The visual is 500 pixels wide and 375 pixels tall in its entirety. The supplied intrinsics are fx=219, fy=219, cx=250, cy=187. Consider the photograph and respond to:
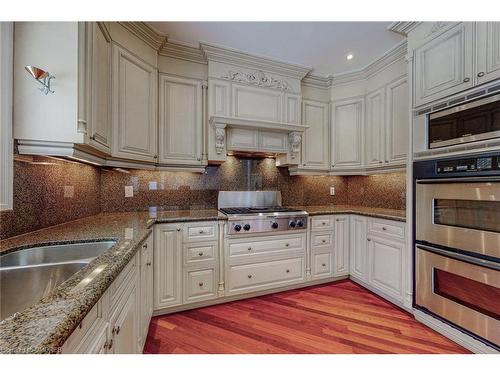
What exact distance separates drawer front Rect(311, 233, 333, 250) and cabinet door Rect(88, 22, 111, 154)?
7.05ft

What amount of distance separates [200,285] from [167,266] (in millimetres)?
365

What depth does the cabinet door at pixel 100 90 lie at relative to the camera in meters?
1.36

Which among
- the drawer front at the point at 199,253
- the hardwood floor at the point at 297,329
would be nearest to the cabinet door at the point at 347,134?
the hardwood floor at the point at 297,329

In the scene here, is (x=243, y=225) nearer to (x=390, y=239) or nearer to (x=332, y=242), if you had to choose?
(x=332, y=242)

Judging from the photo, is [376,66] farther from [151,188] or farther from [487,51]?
[151,188]

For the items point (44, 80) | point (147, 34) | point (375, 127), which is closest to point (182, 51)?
point (147, 34)

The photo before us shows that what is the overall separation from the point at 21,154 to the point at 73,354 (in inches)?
46.8

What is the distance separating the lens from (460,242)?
1.58 metres

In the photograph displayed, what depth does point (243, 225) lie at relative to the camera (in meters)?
2.12

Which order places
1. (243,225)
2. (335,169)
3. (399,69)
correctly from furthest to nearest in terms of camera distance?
(335,169) → (399,69) → (243,225)

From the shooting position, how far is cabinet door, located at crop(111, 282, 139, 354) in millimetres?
902

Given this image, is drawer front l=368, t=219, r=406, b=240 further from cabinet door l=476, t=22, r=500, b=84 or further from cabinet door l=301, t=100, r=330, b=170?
cabinet door l=476, t=22, r=500, b=84

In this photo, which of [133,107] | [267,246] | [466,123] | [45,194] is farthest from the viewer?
[267,246]
